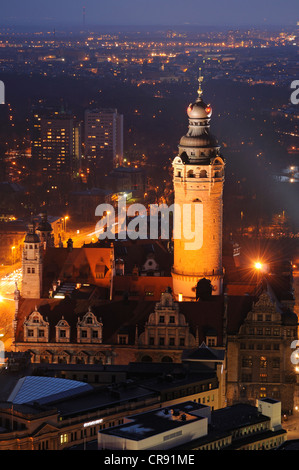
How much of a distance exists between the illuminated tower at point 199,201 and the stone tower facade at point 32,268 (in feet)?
27.6

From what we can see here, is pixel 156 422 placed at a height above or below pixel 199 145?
below

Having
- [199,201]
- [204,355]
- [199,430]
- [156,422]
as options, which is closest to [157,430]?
[156,422]

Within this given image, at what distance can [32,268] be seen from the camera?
9519 cm

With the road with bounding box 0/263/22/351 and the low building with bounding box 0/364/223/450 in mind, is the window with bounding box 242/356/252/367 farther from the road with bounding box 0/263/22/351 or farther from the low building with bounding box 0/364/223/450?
the road with bounding box 0/263/22/351

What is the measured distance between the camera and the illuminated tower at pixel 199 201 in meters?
94.2

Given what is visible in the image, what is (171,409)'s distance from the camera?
69062mm

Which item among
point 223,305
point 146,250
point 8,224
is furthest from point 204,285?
point 8,224

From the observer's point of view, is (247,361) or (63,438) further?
(247,361)

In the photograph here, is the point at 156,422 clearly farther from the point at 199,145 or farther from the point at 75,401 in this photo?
the point at 199,145

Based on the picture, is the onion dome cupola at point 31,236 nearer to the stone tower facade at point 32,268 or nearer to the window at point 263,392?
the stone tower facade at point 32,268

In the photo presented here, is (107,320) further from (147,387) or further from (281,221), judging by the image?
(281,221)

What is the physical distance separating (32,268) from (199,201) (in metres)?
11.0

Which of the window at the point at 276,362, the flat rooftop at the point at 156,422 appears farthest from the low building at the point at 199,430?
the window at the point at 276,362
